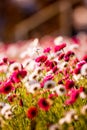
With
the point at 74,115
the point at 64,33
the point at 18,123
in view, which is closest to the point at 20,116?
the point at 18,123

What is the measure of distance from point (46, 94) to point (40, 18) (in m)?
7.12

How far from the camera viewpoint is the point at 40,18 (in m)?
10.2

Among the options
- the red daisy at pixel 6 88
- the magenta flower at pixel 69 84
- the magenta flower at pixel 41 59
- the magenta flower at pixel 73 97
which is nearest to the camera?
the magenta flower at pixel 73 97

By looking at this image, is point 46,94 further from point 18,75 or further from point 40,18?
point 40,18

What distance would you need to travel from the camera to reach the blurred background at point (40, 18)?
988cm

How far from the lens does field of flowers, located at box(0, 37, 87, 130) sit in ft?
9.55

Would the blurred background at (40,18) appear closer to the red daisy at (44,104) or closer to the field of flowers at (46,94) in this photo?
the field of flowers at (46,94)

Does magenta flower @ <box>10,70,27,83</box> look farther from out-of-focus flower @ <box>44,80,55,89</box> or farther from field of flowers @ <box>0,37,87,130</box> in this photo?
out-of-focus flower @ <box>44,80,55,89</box>

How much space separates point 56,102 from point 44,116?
131 mm

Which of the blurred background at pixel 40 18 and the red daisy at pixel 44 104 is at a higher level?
the blurred background at pixel 40 18

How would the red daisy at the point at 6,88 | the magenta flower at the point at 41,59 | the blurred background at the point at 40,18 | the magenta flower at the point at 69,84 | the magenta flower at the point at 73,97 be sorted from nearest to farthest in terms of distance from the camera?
the magenta flower at the point at 73,97 → the magenta flower at the point at 69,84 → the red daisy at the point at 6,88 → the magenta flower at the point at 41,59 → the blurred background at the point at 40,18

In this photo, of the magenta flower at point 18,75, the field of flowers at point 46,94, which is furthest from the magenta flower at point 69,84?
the magenta flower at point 18,75

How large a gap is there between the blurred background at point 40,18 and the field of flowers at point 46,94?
247 inches

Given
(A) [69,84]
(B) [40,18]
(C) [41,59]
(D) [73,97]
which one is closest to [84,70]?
(A) [69,84]
